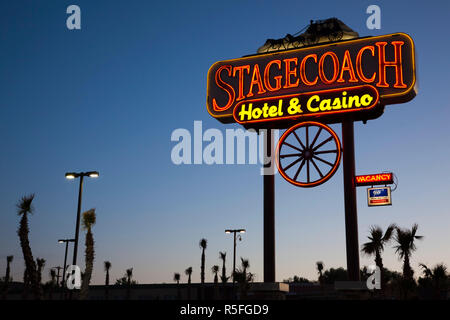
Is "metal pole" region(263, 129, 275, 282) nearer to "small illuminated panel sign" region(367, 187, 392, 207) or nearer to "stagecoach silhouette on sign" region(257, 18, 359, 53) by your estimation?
"small illuminated panel sign" region(367, 187, 392, 207)

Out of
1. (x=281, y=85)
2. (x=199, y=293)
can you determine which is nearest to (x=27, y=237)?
(x=281, y=85)

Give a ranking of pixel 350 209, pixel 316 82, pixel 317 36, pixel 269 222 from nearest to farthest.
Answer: pixel 350 209 → pixel 269 222 → pixel 316 82 → pixel 317 36

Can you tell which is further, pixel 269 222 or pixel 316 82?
pixel 316 82

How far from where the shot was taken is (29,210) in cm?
3656

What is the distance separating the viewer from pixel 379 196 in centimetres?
2391

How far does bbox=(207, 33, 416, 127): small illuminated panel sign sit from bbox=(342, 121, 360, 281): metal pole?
4.72ft

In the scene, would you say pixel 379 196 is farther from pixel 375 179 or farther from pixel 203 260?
pixel 203 260

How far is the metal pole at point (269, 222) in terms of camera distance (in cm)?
2478

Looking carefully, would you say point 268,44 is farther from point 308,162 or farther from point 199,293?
point 199,293

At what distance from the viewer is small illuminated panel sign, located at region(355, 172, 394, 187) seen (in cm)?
2389

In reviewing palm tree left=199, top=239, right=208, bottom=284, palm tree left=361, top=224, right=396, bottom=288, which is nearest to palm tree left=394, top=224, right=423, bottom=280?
palm tree left=361, top=224, right=396, bottom=288

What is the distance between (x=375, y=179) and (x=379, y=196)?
2.58 ft
